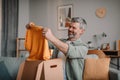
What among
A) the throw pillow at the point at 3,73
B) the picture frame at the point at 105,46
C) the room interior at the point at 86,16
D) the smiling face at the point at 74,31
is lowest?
the throw pillow at the point at 3,73

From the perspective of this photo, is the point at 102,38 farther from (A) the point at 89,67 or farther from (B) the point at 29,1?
(A) the point at 89,67

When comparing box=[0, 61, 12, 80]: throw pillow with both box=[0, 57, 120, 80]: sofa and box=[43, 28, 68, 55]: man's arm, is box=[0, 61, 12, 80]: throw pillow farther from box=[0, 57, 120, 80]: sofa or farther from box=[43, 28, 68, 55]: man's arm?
box=[43, 28, 68, 55]: man's arm

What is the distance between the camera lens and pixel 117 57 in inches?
188

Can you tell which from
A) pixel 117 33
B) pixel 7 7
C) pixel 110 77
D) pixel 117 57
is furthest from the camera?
pixel 7 7

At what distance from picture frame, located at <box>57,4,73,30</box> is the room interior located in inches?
2.6

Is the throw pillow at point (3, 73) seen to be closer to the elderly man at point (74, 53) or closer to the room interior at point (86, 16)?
the elderly man at point (74, 53)

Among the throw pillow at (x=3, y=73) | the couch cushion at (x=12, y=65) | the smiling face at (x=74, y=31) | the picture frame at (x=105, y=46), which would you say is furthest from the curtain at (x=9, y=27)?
the smiling face at (x=74, y=31)

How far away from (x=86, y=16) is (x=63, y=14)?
73cm

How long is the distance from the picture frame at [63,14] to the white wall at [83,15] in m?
0.10

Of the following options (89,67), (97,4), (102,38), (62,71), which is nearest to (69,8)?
(97,4)

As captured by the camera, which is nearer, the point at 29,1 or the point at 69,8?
the point at 69,8

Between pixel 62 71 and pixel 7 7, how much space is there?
430cm

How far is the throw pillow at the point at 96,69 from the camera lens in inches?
86.1

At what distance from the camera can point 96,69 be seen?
2.30 m
